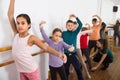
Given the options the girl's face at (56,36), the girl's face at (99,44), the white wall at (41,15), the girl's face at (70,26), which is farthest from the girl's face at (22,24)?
the girl's face at (99,44)

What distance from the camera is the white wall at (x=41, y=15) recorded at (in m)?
2.35

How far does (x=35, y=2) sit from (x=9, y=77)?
118 centimetres

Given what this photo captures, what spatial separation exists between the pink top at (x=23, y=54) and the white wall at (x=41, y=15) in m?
0.35

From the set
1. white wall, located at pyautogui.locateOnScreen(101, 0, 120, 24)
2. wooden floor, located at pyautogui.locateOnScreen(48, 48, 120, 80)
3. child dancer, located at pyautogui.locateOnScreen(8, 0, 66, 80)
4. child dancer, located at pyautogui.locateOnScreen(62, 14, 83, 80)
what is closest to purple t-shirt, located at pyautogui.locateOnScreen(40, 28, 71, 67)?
child dancer, located at pyautogui.locateOnScreen(62, 14, 83, 80)

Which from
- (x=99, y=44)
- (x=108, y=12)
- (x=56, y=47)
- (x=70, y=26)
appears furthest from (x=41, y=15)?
(x=108, y=12)

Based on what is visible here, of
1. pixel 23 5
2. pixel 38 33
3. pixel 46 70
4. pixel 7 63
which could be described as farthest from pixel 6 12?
pixel 46 70

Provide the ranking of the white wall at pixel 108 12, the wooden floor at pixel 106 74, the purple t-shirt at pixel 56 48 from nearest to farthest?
the purple t-shirt at pixel 56 48, the wooden floor at pixel 106 74, the white wall at pixel 108 12

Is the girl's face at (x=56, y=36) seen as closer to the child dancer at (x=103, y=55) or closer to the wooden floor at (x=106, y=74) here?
the wooden floor at (x=106, y=74)

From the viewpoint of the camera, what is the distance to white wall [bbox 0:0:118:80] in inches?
92.4

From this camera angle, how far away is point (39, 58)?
3.20 metres

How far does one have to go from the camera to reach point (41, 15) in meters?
3.08

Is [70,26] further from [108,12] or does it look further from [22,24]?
[108,12]

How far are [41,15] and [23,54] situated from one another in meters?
1.19

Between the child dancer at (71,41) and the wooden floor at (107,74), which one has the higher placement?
the child dancer at (71,41)
